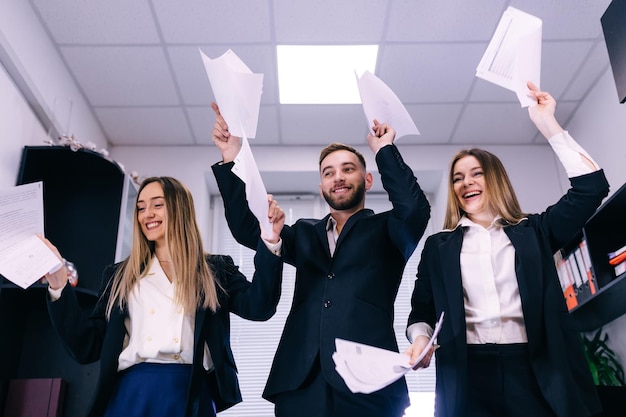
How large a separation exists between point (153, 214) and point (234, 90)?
1.69 feet

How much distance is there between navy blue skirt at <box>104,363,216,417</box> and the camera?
5.29ft

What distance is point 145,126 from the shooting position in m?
3.90

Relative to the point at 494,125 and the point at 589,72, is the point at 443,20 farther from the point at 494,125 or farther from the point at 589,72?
the point at 494,125

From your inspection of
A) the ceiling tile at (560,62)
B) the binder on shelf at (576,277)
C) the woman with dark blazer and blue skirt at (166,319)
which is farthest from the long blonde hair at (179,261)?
the ceiling tile at (560,62)

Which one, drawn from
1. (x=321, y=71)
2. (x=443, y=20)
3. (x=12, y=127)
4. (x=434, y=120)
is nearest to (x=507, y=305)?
(x=443, y=20)

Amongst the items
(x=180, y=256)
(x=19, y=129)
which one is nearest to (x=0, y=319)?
(x=19, y=129)

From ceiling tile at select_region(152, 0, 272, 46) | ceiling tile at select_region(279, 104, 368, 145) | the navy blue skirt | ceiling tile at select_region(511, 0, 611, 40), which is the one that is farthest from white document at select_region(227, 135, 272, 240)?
ceiling tile at select_region(279, 104, 368, 145)

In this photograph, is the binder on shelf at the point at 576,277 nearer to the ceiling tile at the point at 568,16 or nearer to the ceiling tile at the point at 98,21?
the ceiling tile at the point at 568,16

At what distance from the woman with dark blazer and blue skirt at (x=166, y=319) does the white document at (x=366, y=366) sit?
1.54 ft

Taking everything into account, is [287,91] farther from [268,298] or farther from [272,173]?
[268,298]

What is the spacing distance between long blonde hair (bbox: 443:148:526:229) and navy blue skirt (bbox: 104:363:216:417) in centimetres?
88

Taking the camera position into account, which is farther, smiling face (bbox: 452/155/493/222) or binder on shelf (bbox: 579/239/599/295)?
binder on shelf (bbox: 579/239/599/295)

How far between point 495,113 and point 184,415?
2.91 meters

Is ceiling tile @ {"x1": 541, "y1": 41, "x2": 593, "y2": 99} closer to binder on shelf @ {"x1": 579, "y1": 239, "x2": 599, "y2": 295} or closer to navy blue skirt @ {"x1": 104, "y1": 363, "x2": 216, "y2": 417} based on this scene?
binder on shelf @ {"x1": 579, "y1": 239, "x2": 599, "y2": 295}
